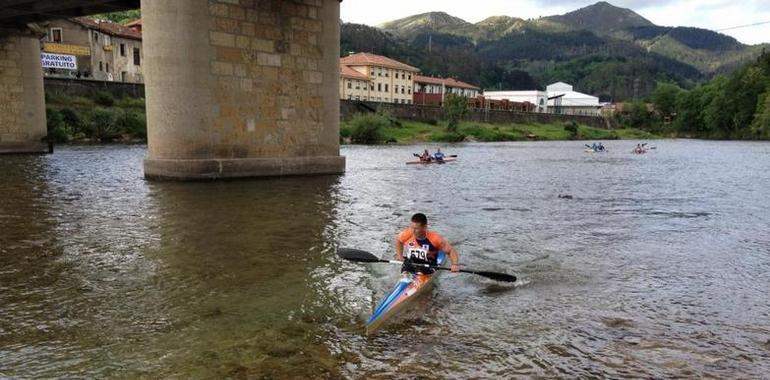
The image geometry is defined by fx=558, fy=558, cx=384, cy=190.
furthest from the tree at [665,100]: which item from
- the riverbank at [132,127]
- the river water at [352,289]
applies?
the river water at [352,289]

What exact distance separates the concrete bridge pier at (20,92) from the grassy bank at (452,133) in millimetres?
26354

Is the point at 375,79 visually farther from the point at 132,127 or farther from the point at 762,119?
the point at 132,127

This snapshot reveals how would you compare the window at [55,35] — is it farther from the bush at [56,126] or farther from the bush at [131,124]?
the bush at [56,126]

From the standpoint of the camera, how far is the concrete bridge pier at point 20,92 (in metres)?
29.5

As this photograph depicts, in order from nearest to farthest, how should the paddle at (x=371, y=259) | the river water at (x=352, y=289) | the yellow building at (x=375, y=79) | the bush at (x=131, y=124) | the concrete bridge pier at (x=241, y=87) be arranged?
1. the river water at (x=352, y=289)
2. the paddle at (x=371, y=259)
3. the concrete bridge pier at (x=241, y=87)
4. the bush at (x=131, y=124)
5. the yellow building at (x=375, y=79)

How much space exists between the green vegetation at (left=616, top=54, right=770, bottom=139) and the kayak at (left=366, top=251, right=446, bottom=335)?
9450 cm

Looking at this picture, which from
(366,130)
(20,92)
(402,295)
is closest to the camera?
(402,295)

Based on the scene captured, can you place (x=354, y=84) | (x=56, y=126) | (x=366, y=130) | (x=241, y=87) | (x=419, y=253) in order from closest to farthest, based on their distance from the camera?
1. (x=419, y=253)
2. (x=241, y=87)
3. (x=56, y=126)
4. (x=366, y=130)
5. (x=354, y=84)

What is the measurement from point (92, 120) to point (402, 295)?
42.4 meters

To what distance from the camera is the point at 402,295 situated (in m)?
7.07

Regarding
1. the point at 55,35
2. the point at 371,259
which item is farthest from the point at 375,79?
the point at 371,259

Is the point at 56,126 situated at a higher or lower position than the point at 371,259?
higher

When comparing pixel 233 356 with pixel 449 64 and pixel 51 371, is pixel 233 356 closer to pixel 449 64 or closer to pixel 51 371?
pixel 51 371

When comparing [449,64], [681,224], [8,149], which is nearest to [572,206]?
[681,224]
